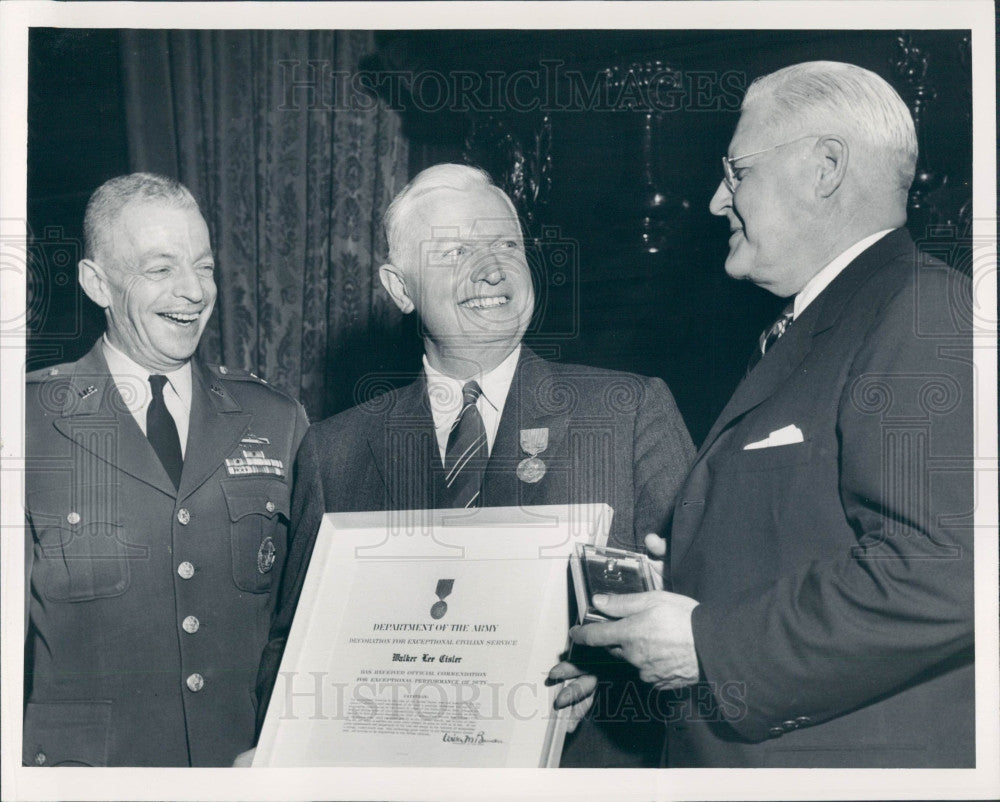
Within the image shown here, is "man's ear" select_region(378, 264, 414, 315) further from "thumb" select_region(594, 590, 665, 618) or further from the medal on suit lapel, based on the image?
"thumb" select_region(594, 590, 665, 618)

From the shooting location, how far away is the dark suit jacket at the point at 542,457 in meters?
3.04

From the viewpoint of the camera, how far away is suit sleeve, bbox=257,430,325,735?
10.2 ft

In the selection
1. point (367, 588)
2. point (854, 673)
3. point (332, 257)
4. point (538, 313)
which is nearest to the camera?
point (854, 673)

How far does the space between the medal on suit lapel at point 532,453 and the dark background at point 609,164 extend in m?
0.23

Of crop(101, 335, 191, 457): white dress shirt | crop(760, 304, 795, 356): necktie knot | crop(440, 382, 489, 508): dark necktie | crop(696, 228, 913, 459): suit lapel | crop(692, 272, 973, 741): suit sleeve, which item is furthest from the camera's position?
crop(101, 335, 191, 457): white dress shirt

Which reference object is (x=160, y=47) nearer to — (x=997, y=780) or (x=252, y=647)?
(x=252, y=647)

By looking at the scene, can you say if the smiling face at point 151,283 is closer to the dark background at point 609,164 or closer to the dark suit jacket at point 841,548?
the dark background at point 609,164

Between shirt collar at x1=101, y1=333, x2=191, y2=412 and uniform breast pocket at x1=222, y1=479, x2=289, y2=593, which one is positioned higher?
shirt collar at x1=101, y1=333, x2=191, y2=412

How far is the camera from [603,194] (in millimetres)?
3264

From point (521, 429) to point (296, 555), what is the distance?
0.71 meters

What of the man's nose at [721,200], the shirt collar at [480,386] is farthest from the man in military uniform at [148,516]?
the man's nose at [721,200]

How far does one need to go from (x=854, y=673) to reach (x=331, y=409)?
1574 millimetres

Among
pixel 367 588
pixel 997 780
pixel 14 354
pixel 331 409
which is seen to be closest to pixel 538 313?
pixel 331 409

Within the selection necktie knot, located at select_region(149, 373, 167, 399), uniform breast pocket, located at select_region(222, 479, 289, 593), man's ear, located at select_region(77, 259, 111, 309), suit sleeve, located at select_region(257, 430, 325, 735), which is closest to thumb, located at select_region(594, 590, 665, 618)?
suit sleeve, located at select_region(257, 430, 325, 735)
